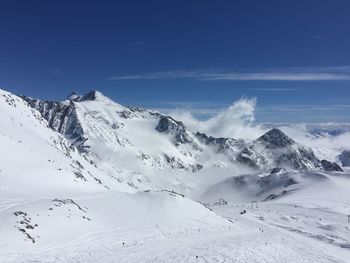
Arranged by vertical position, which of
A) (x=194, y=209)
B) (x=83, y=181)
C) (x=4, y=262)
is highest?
(x=83, y=181)

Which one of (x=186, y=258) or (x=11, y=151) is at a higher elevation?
(x=11, y=151)

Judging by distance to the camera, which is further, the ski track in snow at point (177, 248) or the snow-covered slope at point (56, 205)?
the snow-covered slope at point (56, 205)

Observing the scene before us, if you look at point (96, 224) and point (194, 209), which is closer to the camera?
point (96, 224)

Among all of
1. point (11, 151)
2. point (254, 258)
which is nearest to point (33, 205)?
point (254, 258)

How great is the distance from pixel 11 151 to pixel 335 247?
53783 mm

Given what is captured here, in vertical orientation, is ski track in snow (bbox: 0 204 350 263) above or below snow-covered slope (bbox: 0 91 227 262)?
below

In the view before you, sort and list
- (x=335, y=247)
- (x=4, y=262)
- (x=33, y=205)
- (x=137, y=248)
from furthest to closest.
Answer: (x=335, y=247) < (x=33, y=205) < (x=137, y=248) < (x=4, y=262)

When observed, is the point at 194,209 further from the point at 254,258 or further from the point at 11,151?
the point at 11,151

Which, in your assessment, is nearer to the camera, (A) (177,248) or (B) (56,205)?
(A) (177,248)

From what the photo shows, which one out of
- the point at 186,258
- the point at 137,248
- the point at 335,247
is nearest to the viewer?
the point at 186,258

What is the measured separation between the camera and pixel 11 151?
7562 cm

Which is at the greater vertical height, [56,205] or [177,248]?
[56,205]

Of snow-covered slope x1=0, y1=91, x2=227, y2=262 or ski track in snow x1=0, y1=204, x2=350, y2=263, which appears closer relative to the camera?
ski track in snow x1=0, y1=204, x2=350, y2=263

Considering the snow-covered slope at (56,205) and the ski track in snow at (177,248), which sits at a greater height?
the snow-covered slope at (56,205)
